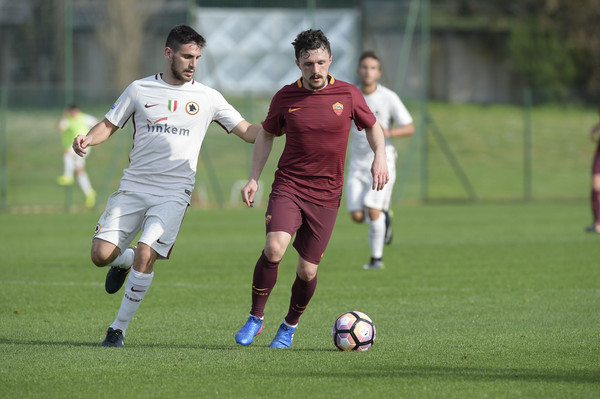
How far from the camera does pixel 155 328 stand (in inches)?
287

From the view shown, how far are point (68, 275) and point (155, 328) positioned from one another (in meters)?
3.87

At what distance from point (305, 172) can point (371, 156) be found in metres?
5.12

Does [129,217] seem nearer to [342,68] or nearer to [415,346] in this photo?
[415,346]

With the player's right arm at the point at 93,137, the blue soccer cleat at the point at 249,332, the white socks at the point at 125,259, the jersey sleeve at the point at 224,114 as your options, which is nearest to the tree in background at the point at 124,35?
the white socks at the point at 125,259

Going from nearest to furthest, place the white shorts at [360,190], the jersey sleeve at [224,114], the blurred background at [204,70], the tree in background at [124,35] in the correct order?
the jersey sleeve at [224,114], the white shorts at [360,190], the blurred background at [204,70], the tree in background at [124,35]

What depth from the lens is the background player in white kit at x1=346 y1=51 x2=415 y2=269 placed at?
1121 cm

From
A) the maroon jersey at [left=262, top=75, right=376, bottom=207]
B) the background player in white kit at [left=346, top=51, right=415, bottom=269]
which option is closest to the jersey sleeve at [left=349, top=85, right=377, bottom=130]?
the maroon jersey at [left=262, top=75, right=376, bottom=207]

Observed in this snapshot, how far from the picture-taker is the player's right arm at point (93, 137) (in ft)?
21.4

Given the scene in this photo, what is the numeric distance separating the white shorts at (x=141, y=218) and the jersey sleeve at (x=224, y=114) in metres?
0.74

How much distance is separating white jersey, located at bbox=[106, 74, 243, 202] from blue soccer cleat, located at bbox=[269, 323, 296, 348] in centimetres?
117

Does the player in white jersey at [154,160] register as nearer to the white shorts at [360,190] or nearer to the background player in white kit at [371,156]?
the background player in white kit at [371,156]

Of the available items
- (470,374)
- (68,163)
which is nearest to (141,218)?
(470,374)

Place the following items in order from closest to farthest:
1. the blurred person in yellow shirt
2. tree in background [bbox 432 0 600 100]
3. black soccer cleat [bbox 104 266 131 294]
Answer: black soccer cleat [bbox 104 266 131 294], the blurred person in yellow shirt, tree in background [bbox 432 0 600 100]

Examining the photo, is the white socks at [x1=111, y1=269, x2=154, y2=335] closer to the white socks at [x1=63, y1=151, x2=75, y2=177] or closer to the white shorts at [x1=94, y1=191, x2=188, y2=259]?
the white shorts at [x1=94, y1=191, x2=188, y2=259]
